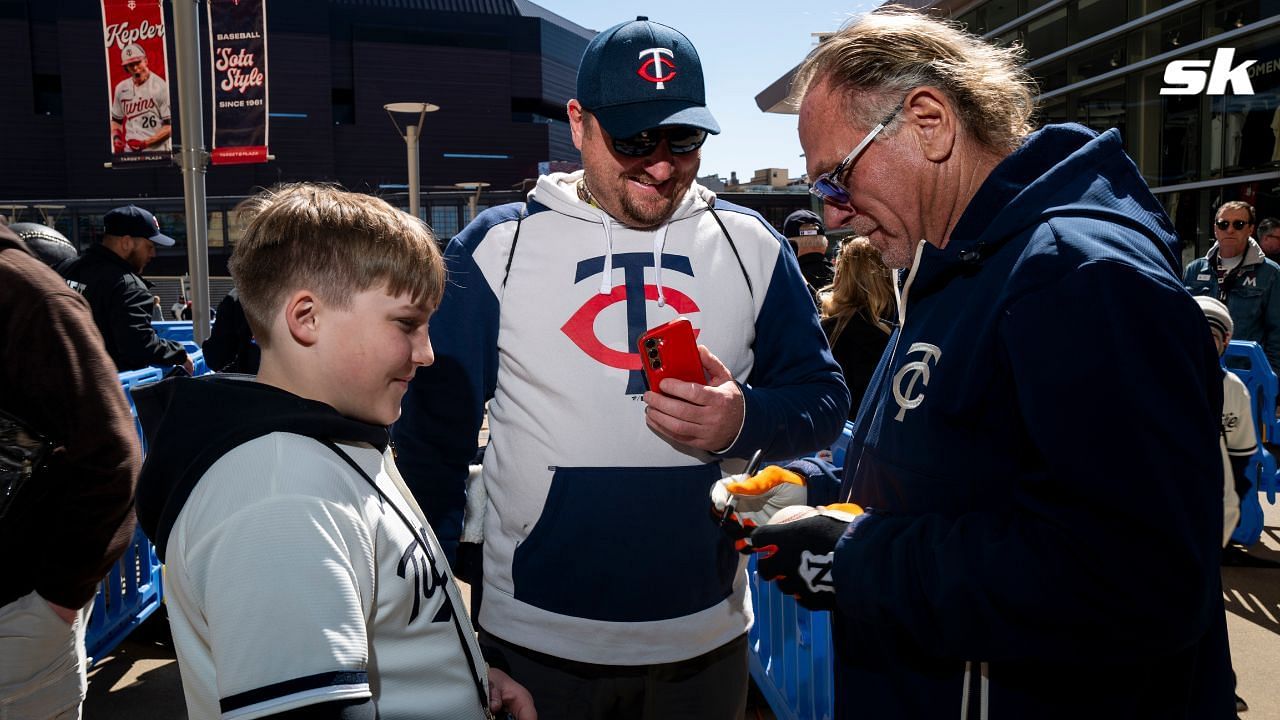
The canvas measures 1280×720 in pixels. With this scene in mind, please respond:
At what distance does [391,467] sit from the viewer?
5.29 feet

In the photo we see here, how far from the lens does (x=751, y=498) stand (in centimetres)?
191

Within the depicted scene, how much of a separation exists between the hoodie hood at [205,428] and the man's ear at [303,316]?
4.5 inches

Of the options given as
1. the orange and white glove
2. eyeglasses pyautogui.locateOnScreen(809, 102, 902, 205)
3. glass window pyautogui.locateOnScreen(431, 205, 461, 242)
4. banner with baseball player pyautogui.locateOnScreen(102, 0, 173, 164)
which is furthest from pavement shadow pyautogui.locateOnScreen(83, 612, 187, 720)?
glass window pyautogui.locateOnScreen(431, 205, 461, 242)

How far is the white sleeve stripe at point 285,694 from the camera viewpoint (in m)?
1.15

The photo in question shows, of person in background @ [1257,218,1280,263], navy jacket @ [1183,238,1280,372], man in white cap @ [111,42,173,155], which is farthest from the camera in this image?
person in background @ [1257,218,1280,263]

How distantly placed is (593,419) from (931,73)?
3.61ft

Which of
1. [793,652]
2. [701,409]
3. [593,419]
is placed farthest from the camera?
[793,652]

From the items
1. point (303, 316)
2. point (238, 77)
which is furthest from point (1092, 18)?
point (303, 316)

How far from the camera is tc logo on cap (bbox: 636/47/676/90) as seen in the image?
2209mm

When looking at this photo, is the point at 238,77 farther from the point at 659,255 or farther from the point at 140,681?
the point at 659,255

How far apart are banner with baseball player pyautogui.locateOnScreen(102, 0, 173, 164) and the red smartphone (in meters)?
7.42

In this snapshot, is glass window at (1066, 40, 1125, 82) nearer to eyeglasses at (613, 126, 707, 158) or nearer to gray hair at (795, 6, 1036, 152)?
eyeglasses at (613, 126, 707, 158)

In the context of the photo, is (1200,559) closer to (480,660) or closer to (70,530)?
(480,660)

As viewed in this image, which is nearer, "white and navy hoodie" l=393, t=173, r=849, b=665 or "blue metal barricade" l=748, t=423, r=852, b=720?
"white and navy hoodie" l=393, t=173, r=849, b=665
